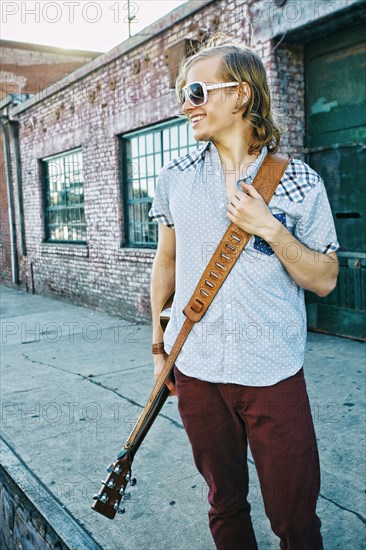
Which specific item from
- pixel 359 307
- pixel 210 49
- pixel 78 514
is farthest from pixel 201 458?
pixel 359 307

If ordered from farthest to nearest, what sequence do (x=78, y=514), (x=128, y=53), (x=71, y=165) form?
1. (x=71, y=165)
2. (x=128, y=53)
3. (x=78, y=514)

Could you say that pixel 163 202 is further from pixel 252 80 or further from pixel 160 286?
pixel 252 80

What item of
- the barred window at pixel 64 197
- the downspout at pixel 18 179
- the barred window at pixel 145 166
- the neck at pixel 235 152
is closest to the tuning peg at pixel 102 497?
the neck at pixel 235 152

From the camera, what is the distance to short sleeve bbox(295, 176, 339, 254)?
1.74 metres

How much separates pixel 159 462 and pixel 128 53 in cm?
670

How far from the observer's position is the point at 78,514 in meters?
2.86

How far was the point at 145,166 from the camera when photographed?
27.5 feet

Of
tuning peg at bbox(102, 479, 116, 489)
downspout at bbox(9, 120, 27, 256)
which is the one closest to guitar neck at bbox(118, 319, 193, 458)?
tuning peg at bbox(102, 479, 116, 489)

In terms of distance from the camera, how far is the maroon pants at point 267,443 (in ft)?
5.78

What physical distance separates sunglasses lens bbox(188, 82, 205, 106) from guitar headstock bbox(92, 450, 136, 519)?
4.43ft

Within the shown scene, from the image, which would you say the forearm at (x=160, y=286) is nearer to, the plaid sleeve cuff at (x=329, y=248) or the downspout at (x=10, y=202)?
the plaid sleeve cuff at (x=329, y=248)

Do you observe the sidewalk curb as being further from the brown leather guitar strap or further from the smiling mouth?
the smiling mouth

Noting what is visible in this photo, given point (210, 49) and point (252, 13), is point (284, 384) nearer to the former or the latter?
point (210, 49)

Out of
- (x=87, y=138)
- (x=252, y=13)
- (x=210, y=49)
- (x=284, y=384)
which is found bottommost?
(x=284, y=384)
